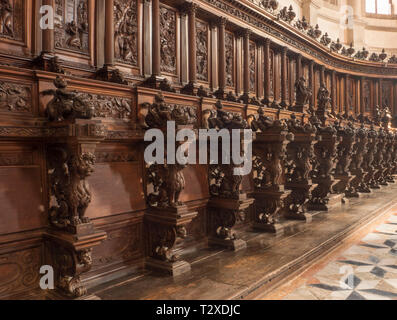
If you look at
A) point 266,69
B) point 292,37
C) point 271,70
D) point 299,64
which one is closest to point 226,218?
point 266,69

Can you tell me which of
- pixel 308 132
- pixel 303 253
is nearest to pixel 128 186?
pixel 303 253

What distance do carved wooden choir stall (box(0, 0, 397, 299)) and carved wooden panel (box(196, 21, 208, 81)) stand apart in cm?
2

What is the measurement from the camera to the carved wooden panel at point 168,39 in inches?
183

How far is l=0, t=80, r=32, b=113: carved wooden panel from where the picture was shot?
2268mm

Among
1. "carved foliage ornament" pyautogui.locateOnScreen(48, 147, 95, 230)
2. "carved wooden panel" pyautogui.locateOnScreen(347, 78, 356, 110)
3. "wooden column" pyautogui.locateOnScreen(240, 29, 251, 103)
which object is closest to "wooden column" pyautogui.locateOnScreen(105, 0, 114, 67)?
"carved foliage ornament" pyautogui.locateOnScreen(48, 147, 95, 230)

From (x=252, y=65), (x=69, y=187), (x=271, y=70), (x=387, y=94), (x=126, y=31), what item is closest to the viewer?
(x=69, y=187)

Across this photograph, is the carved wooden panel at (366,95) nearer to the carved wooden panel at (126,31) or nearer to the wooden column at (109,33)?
the carved wooden panel at (126,31)

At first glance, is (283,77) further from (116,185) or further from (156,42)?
(116,185)

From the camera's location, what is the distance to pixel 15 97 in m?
2.32

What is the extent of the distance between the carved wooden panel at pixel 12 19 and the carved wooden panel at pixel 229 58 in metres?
3.66

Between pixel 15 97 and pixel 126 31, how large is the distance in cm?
205

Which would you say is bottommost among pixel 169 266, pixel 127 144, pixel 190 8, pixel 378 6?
pixel 169 266
